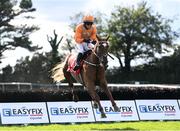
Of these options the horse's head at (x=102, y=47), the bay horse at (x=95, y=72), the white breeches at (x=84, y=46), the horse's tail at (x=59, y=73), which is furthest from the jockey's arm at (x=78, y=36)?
the horse's tail at (x=59, y=73)

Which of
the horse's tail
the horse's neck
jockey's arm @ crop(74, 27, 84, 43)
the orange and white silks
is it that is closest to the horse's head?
the horse's neck

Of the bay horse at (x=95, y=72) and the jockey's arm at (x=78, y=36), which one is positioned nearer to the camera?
the bay horse at (x=95, y=72)

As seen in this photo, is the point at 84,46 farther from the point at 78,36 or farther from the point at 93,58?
the point at 93,58

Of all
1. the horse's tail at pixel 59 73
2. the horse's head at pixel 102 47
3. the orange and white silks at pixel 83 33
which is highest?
the orange and white silks at pixel 83 33

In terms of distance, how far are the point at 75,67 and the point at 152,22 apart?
50961mm

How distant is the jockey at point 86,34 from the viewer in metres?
16.3

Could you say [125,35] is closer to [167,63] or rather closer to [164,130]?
[167,63]

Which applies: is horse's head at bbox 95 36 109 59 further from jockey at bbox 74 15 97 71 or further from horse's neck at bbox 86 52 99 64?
jockey at bbox 74 15 97 71

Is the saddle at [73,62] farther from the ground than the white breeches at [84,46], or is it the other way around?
the white breeches at [84,46]

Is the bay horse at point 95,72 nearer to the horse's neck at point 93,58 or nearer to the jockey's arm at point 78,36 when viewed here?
the horse's neck at point 93,58

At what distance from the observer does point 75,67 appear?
17.2 m

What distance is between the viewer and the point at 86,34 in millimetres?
16406

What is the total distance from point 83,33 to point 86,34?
0.35 ft

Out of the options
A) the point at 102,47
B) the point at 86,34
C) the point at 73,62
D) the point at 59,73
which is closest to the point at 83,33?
the point at 86,34
